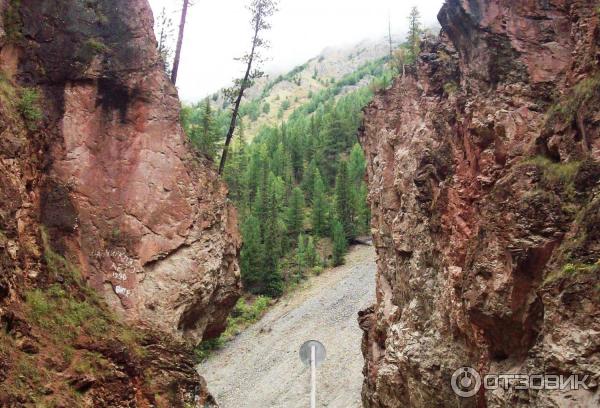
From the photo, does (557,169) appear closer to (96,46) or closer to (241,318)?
(96,46)

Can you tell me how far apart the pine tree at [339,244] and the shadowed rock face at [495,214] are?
4147 centimetres

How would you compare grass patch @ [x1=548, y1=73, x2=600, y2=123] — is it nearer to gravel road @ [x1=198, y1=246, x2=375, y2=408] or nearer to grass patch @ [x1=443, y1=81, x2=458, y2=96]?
grass patch @ [x1=443, y1=81, x2=458, y2=96]

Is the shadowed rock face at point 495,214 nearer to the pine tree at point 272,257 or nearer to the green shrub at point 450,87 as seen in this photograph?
Result: the green shrub at point 450,87

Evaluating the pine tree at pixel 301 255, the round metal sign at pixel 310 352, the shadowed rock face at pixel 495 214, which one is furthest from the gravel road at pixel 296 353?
the round metal sign at pixel 310 352

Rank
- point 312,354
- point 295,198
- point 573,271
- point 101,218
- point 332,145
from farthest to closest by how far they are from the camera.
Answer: point 332,145, point 295,198, point 101,218, point 573,271, point 312,354

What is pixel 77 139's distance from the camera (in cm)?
1722

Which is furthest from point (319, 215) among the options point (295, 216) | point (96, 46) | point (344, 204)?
point (96, 46)

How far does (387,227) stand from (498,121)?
9918mm

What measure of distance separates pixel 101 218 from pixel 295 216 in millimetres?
60359

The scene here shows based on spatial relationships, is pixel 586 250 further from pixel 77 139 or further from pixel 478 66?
pixel 77 139

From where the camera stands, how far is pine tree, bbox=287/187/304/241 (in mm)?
76562

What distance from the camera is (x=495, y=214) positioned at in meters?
15.0

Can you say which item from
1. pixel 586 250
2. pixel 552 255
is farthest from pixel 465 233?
pixel 586 250

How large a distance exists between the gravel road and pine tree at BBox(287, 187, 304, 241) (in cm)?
1581
